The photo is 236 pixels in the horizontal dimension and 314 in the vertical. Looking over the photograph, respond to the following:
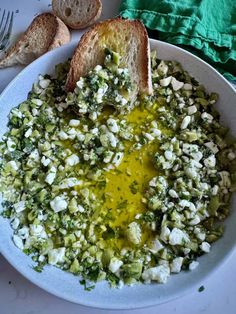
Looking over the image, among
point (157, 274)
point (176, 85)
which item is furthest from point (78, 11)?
point (157, 274)

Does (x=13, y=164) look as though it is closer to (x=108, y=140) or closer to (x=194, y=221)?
(x=108, y=140)

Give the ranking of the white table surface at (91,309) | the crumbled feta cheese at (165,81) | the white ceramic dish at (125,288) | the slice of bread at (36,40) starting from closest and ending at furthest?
the white ceramic dish at (125,288)
the white table surface at (91,309)
the crumbled feta cheese at (165,81)
the slice of bread at (36,40)

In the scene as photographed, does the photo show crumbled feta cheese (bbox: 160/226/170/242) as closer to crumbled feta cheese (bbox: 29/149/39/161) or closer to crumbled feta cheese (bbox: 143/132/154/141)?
crumbled feta cheese (bbox: 143/132/154/141)

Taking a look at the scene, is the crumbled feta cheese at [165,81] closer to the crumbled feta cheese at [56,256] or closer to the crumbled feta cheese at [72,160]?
the crumbled feta cheese at [72,160]

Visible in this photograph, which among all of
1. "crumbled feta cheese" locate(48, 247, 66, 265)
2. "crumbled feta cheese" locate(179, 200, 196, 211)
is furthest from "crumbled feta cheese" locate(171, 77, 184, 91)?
"crumbled feta cheese" locate(48, 247, 66, 265)

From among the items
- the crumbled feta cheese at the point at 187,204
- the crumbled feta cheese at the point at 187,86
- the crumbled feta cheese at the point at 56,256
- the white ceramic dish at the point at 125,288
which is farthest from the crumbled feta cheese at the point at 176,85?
the crumbled feta cheese at the point at 56,256

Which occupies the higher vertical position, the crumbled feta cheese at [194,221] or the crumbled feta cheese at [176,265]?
the crumbled feta cheese at [194,221]

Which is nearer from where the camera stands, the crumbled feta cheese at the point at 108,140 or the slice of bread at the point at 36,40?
the crumbled feta cheese at the point at 108,140

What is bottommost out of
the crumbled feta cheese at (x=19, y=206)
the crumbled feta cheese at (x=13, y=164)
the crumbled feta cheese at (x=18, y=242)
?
the crumbled feta cheese at (x=18, y=242)
